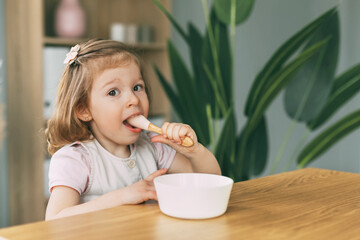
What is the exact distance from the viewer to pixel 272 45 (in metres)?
3.41

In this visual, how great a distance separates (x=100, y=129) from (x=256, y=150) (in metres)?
1.11

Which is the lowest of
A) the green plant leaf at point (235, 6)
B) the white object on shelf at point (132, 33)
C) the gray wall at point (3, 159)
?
the gray wall at point (3, 159)

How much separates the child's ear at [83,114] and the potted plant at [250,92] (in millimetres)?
812

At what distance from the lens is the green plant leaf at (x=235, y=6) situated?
1974 mm

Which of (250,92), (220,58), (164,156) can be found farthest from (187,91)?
(164,156)

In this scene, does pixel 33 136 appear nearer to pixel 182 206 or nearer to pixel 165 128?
pixel 165 128

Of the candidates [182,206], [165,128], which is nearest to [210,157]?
[165,128]

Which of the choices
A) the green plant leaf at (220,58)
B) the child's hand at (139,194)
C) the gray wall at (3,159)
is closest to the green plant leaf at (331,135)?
the green plant leaf at (220,58)

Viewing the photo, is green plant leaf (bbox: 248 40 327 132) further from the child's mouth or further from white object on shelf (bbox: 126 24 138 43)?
white object on shelf (bbox: 126 24 138 43)

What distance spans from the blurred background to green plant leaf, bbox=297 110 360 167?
0.70ft

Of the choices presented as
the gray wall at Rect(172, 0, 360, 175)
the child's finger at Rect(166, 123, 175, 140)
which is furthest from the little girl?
the gray wall at Rect(172, 0, 360, 175)

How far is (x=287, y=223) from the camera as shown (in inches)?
26.2

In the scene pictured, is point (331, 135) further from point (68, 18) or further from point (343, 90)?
point (68, 18)

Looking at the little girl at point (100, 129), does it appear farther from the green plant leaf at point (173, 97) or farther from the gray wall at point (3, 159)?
the gray wall at point (3, 159)
